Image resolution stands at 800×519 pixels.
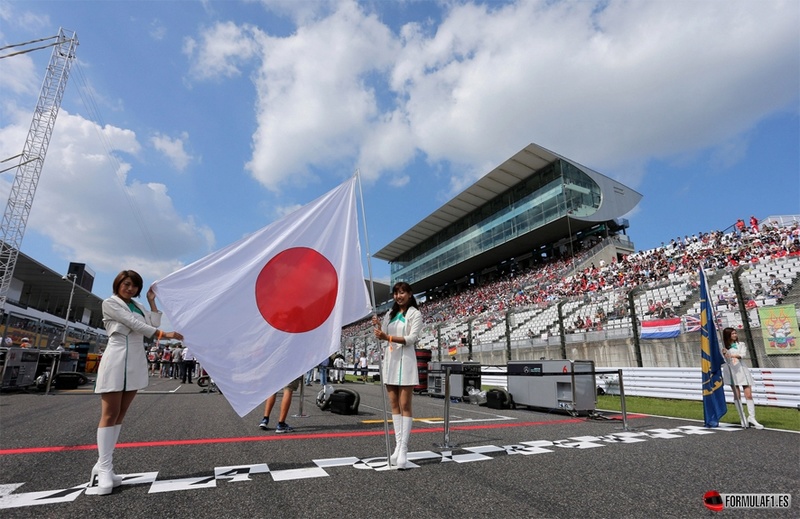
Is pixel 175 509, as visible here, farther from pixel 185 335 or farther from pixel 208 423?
pixel 208 423

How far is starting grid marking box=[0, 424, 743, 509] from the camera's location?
279 centimetres

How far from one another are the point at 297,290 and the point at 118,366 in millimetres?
1601

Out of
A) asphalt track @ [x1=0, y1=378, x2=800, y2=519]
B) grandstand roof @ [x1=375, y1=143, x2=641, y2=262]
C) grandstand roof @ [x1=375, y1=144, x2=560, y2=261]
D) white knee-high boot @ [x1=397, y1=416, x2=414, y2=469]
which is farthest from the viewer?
grandstand roof @ [x1=375, y1=144, x2=560, y2=261]

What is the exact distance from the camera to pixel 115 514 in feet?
8.06

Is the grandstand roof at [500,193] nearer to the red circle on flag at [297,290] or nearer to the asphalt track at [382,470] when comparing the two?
the asphalt track at [382,470]

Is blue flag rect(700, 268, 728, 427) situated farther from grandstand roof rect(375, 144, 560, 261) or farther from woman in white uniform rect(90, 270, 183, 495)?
grandstand roof rect(375, 144, 560, 261)

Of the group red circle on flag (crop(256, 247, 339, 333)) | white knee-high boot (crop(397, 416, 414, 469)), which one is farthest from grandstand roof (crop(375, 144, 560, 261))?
white knee-high boot (crop(397, 416, 414, 469))

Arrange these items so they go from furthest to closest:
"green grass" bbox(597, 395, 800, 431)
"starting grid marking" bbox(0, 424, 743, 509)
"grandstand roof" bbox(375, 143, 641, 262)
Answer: "grandstand roof" bbox(375, 143, 641, 262)
"green grass" bbox(597, 395, 800, 431)
"starting grid marking" bbox(0, 424, 743, 509)

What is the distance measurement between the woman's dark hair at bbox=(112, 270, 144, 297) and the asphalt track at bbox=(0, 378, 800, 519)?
1539mm

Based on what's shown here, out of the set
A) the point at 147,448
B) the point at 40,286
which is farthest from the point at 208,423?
the point at 40,286

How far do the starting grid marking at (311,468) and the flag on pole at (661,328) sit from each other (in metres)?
8.65

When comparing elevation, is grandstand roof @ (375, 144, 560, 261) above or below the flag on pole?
above

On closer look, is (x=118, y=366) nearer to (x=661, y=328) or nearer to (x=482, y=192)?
(x=661, y=328)

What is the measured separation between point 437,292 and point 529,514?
55661 mm
